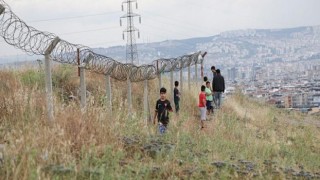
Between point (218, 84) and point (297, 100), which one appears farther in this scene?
point (297, 100)

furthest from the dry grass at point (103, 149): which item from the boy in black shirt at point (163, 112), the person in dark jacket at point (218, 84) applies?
the person in dark jacket at point (218, 84)

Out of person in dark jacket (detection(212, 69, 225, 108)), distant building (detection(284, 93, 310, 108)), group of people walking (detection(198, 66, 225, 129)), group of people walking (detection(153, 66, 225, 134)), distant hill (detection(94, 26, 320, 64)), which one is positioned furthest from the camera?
distant hill (detection(94, 26, 320, 64))

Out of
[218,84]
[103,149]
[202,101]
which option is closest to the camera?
[103,149]

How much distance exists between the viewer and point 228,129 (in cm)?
1183

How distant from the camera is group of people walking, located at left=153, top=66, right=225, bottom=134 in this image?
1162 centimetres

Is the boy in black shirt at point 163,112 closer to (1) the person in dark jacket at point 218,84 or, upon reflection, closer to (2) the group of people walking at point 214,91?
(2) the group of people walking at point 214,91

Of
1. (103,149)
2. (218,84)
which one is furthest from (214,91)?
(103,149)

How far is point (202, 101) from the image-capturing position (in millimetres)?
15523

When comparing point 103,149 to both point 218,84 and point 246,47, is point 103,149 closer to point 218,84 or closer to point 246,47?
point 218,84

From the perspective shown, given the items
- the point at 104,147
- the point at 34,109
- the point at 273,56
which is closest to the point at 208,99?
the point at 34,109

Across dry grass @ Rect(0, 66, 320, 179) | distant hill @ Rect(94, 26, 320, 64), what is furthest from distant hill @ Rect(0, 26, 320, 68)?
dry grass @ Rect(0, 66, 320, 179)

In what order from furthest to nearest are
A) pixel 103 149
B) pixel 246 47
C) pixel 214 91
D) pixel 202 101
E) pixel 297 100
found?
pixel 246 47 < pixel 297 100 < pixel 214 91 < pixel 202 101 < pixel 103 149

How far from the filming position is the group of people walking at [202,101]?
11.6 meters

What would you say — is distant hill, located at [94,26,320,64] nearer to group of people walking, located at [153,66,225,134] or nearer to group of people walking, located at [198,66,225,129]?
group of people walking, located at [198,66,225,129]
